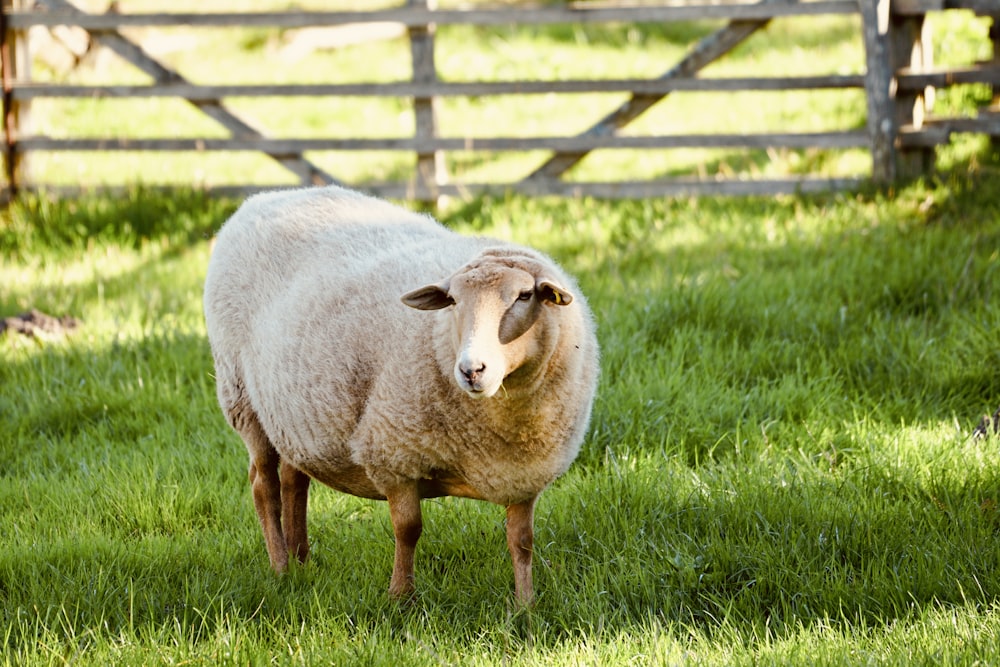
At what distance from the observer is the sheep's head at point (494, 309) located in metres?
2.55

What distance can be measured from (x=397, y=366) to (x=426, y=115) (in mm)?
4827

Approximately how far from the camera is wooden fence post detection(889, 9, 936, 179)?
22.4 ft

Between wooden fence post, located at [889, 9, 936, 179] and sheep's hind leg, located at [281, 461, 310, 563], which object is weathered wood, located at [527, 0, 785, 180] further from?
sheep's hind leg, located at [281, 461, 310, 563]

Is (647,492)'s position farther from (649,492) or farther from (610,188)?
(610,188)

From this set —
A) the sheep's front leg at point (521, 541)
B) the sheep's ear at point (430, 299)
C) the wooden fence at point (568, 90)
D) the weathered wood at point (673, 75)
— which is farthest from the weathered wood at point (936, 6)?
Result: the sheep's ear at point (430, 299)

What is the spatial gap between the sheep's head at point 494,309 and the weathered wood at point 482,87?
4576 millimetres

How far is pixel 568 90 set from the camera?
7367mm

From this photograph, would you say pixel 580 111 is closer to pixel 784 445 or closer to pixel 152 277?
pixel 152 277

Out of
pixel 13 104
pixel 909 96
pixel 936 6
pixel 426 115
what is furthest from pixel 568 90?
pixel 13 104

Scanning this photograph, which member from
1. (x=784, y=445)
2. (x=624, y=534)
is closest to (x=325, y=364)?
(x=624, y=534)

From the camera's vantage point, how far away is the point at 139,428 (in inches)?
177

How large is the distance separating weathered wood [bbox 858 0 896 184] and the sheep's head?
4600 millimetres

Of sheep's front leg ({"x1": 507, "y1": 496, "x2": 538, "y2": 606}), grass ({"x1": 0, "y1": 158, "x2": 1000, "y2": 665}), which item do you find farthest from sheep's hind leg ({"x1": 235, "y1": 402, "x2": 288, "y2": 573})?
sheep's front leg ({"x1": 507, "y1": 496, "x2": 538, "y2": 606})

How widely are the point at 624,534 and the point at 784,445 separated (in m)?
0.90
